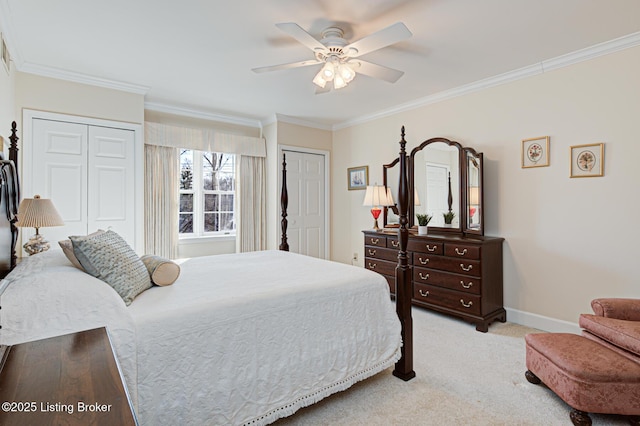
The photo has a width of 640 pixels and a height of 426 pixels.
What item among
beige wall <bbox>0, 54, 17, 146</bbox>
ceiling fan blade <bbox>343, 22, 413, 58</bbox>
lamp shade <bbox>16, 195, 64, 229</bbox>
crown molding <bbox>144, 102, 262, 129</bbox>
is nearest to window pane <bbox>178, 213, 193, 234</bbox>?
crown molding <bbox>144, 102, 262, 129</bbox>

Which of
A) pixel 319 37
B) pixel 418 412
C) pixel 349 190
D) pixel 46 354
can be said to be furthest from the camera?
pixel 349 190

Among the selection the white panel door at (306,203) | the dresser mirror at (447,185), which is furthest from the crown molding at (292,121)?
the dresser mirror at (447,185)

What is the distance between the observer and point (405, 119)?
14.5 feet

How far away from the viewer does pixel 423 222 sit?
3936 mm

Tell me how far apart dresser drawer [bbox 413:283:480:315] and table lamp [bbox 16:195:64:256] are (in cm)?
354

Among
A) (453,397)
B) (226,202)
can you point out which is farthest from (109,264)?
(226,202)

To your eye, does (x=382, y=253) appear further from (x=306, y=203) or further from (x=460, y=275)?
(x=306, y=203)

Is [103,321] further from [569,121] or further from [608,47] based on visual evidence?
[608,47]

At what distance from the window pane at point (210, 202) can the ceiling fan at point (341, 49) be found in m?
2.66

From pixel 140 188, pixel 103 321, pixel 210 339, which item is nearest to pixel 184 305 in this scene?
pixel 210 339

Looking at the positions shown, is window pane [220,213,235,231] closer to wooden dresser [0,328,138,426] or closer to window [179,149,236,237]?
window [179,149,236,237]

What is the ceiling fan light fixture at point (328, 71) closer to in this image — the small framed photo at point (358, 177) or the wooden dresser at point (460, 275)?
the wooden dresser at point (460, 275)

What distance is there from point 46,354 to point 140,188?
3.25m

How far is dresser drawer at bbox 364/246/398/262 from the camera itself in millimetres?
4062
